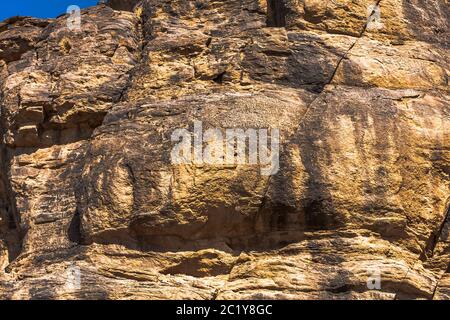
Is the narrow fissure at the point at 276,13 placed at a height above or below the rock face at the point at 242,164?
above

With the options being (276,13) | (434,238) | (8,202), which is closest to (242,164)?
(434,238)

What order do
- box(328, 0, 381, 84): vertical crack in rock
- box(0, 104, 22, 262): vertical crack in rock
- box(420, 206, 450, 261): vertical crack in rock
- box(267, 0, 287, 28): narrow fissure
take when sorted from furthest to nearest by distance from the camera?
box(0, 104, 22, 262): vertical crack in rock
box(267, 0, 287, 28): narrow fissure
box(328, 0, 381, 84): vertical crack in rock
box(420, 206, 450, 261): vertical crack in rock

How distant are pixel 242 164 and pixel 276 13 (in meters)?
3.23

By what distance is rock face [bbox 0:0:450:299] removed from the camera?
13.6 metres

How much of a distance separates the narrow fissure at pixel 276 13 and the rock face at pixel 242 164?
3 cm

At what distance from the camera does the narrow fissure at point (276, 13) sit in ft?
51.6

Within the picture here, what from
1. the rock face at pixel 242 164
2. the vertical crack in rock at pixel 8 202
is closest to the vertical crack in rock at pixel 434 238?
the rock face at pixel 242 164

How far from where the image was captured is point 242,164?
13867 mm

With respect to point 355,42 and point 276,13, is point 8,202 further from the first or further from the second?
point 355,42

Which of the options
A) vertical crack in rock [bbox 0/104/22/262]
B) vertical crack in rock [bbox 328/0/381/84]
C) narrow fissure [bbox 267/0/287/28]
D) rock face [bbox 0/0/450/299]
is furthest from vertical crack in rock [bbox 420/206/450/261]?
vertical crack in rock [bbox 0/104/22/262]

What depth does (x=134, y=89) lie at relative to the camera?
1539 cm

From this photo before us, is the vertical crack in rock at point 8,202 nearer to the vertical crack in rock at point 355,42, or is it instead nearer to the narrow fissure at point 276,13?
the narrow fissure at point 276,13

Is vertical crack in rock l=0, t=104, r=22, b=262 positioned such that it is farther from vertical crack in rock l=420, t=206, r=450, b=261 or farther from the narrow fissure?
vertical crack in rock l=420, t=206, r=450, b=261

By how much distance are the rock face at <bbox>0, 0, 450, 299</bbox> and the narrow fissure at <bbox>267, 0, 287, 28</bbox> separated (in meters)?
0.03
